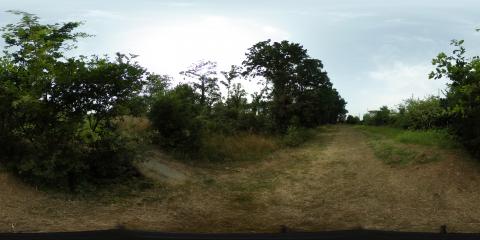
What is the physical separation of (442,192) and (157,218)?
6.48m

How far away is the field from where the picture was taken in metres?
8.38

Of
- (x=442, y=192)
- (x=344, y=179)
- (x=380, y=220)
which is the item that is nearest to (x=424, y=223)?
(x=380, y=220)

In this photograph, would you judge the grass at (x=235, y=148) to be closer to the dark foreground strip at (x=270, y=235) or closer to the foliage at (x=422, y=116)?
the foliage at (x=422, y=116)

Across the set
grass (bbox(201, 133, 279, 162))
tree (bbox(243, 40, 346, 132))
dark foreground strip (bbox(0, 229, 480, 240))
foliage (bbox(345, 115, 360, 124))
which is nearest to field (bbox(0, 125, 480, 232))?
grass (bbox(201, 133, 279, 162))

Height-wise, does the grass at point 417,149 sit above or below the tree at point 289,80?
below

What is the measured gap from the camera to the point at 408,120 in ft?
83.6

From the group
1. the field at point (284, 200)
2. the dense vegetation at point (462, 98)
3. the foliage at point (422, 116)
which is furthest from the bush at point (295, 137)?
the dense vegetation at point (462, 98)

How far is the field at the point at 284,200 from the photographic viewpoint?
8.38 meters

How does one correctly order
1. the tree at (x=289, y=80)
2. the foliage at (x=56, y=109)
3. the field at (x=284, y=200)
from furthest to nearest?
the tree at (x=289, y=80)
the foliage at (x=56, y=109)
the field at (x=284, y=200)

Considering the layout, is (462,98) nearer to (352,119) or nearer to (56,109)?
(56,109)

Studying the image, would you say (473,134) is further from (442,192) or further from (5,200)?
(5,200)

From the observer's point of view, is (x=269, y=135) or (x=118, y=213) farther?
(x=269, y=135)

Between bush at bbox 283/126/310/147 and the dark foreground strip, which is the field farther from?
bush at bbox 283/126/310/147

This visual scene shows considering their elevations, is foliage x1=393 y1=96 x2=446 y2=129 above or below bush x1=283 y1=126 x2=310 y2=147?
above
